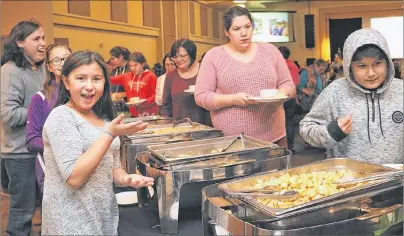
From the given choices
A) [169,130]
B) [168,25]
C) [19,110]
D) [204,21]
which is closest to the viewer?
[19,110]

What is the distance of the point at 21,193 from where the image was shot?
187 cm

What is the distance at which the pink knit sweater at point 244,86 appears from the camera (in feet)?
5.72

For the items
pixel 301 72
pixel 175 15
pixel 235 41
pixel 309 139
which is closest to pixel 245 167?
pixel 309 139

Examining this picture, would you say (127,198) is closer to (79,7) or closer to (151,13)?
(79,7)

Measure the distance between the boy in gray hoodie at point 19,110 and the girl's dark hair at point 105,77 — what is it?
2.48ft

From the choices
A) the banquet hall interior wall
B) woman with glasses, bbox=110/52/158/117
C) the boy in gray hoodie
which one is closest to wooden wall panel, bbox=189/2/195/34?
the banquet hall interior wall

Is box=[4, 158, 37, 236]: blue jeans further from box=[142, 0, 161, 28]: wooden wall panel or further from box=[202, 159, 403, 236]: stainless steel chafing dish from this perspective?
box=[142, 0, 161, 28]: wooden wall panel

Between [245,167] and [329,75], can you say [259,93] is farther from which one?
[329,75]

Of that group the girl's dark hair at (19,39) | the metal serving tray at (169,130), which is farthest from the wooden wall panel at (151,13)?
the girl's dark hair at (19,39)

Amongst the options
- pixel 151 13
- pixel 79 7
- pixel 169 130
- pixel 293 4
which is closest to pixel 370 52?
pixel 169 130

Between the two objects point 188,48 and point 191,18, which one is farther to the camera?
point 191,18

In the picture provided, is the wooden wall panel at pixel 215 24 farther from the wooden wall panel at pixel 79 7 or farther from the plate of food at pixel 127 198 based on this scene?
the plate of food at pixel 127 198

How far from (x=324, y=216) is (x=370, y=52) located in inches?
22.5

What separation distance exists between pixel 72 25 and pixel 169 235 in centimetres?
523
